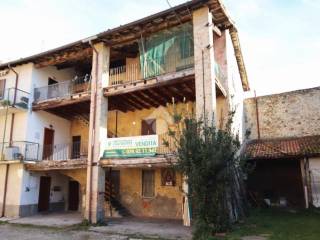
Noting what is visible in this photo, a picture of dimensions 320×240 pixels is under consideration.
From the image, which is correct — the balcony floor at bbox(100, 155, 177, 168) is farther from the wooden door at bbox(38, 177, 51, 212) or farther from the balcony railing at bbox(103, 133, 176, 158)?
the wooden door at bbox(38, 177, 51, 212)

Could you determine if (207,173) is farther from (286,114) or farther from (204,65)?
(286,114)

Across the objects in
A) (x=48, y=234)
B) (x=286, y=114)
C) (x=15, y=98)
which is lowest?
(x=48, y=234)

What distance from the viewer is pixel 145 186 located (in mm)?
17094

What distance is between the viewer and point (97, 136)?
1445 cm

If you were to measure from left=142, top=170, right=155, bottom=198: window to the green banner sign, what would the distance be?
3706 mm

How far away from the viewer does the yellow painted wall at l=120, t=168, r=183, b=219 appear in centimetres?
1592

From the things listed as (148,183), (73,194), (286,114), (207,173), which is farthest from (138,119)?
(286,114)

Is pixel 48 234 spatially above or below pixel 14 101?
below

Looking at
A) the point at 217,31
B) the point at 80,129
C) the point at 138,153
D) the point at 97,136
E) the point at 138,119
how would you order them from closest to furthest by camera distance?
the point at 138,153
the point at 97,136
the point at 217,31
the point at 138,119
the point at 80,129

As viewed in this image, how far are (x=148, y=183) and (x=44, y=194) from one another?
678 centimetres

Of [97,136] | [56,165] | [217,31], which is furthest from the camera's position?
[56,165]

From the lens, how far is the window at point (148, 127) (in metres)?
17.2

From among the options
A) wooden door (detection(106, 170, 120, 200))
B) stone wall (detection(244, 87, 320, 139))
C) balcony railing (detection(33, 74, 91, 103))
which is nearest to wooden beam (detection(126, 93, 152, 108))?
balcony railing (detection(33, 74, 91, 103))

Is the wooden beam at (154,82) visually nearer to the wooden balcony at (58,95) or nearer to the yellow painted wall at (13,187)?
the wooden balcony at (58,95)
